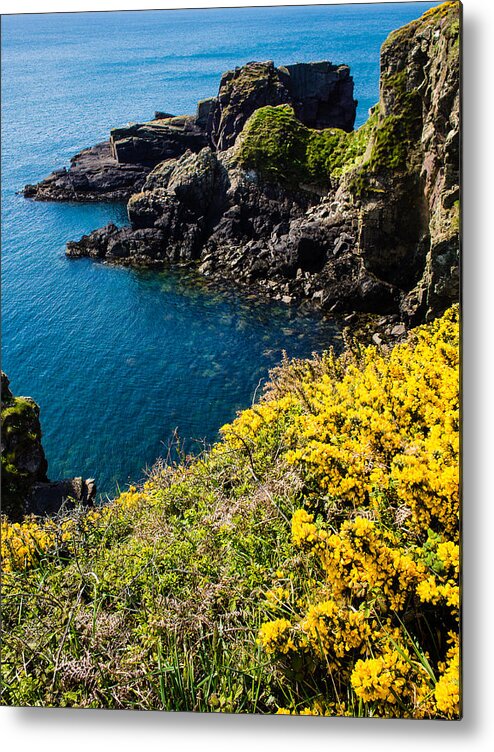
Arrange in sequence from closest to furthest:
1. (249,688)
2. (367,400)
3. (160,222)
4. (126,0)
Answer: (249,688), (367,400), (126,0), (160,222)

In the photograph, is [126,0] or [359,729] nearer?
[359,729]

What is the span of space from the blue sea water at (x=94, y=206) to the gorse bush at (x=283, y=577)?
0.87 meters

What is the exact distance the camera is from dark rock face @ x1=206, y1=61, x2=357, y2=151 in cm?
471

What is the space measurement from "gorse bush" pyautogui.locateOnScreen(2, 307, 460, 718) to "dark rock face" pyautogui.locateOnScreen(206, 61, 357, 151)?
2085 mm

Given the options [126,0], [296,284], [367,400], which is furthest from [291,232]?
[367,400]

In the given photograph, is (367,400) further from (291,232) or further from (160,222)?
(160,222)

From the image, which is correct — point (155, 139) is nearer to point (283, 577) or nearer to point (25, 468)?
point (25, 468)

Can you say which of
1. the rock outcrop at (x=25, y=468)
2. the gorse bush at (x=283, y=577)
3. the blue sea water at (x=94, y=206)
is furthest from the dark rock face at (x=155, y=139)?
the gorse bush at (x=283, y=577)

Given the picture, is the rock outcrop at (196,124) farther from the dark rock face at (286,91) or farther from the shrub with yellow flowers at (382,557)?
the shrub with yellow flowers at (382,557)

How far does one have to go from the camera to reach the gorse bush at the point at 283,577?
2.71 meters

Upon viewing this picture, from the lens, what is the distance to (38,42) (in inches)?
169

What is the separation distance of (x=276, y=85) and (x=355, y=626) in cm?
464

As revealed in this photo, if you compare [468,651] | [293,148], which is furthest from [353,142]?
[468,651]

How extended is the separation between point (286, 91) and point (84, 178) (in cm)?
208
